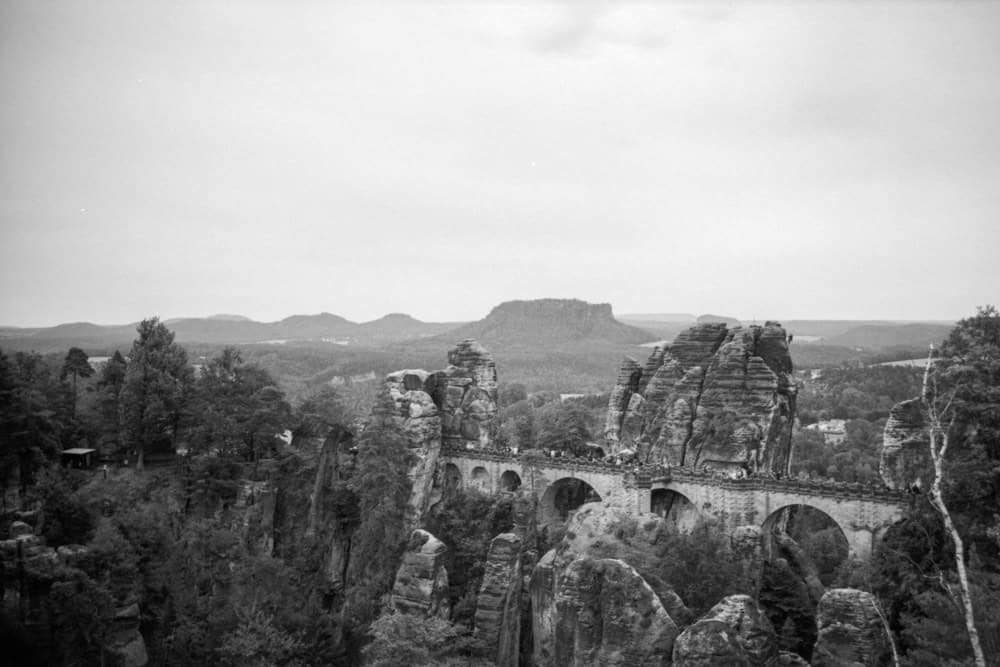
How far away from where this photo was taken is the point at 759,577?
28.3m

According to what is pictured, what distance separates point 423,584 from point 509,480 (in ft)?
56.2

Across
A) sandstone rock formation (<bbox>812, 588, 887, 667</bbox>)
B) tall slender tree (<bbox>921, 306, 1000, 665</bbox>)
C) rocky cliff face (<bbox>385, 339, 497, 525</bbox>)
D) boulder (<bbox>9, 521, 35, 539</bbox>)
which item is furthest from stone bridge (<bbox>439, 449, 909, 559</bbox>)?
boulder (<bbox>9, 521, 35, 539</bbox>)

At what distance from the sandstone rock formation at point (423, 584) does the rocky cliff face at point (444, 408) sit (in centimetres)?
1254

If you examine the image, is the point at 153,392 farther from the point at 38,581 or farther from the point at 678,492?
the point at 678,492

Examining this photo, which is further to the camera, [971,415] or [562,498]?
[562,498]

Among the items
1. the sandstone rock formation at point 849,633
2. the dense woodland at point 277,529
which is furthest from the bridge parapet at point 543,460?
the sandstone rock formation at point 849,633

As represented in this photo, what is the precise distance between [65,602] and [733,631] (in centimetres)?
2611

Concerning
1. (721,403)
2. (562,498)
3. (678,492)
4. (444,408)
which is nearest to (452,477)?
(444,408)

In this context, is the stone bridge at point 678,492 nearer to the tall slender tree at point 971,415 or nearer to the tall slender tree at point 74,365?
the tall slender tree at point 971,415

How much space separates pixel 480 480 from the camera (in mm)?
43844

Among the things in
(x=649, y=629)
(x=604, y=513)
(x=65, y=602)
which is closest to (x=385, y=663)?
(x=649, y=629)

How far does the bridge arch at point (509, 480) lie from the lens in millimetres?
42656

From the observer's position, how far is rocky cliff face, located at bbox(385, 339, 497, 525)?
41138mm

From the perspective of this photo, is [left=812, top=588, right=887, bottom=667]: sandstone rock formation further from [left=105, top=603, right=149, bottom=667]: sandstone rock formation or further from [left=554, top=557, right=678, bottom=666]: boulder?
[left=105, top=603, right=149, bottom=667]: sandstone rock formation
